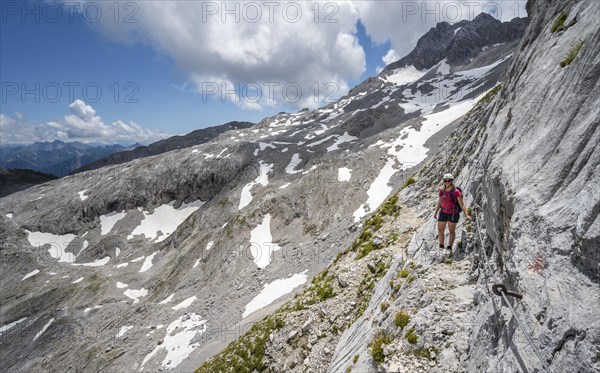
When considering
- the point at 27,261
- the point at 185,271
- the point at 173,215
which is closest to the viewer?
the point at 185,271

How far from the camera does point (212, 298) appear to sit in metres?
52.8

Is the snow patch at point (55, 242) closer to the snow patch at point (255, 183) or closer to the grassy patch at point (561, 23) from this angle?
the snow patch at point (255, 183)

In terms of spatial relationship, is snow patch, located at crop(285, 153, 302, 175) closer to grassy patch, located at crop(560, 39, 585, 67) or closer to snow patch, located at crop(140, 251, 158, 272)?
snow patch, located at crop(140, 251, 158, 272)

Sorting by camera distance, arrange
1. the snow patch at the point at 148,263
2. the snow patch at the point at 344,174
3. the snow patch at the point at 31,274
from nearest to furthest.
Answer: the snow patch at the point at 344,174 < the snow patch at the point at 148,263 < the snow patch at the point at 31,274

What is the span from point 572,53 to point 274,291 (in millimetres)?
43115

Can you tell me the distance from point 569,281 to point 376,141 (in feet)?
282

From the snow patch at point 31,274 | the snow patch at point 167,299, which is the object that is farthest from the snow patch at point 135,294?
the snow patch at point 31,274

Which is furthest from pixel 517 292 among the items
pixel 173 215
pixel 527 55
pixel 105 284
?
pixel 173 215

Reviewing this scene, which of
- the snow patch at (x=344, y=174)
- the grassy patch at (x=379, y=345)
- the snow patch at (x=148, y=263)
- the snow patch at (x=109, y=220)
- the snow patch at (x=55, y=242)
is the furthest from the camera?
the snow patch at (x=109, y=220)

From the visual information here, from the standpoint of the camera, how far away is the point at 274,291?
45500mm

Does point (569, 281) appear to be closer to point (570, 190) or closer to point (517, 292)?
point (517, 292)

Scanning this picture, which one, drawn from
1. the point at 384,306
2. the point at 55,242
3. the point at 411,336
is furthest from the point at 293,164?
the point at 55,242

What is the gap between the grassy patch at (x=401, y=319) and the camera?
10.7m

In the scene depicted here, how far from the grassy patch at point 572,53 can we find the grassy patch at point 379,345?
1164 cm
